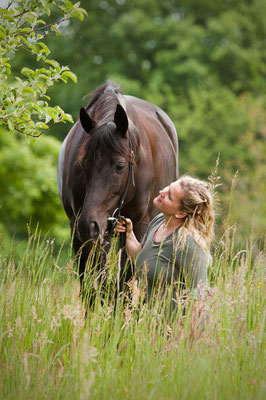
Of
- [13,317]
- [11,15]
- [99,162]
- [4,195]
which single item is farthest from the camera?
[4,195]

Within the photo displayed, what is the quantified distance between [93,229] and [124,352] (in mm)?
1292

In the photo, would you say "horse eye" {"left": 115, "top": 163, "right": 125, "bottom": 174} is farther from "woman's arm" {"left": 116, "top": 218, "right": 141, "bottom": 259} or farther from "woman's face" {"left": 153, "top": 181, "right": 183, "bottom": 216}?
"woman's face" {"left": 153, "top": 181, "right": 183, "bottom": 216}

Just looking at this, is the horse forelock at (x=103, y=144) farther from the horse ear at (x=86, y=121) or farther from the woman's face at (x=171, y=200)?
the woman's face at (x=171, y=200)

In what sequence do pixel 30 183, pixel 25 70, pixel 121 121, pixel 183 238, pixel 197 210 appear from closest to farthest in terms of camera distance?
pixel 183 238 → pixel 25 70 → pixel 197 210 → pixel 121 121 → pixel 30 183

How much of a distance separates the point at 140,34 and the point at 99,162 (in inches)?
718

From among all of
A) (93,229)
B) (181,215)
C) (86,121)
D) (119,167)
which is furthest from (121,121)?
(181,215)

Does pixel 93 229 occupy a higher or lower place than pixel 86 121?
lower

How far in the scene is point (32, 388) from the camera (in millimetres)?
3221

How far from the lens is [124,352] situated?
3902 mm

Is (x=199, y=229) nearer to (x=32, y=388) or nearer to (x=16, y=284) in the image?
(x=16, y=284)

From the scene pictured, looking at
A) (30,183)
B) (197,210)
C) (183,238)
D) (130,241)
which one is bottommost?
(30,183)

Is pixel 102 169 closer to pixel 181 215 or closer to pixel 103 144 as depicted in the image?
pixel 103 144

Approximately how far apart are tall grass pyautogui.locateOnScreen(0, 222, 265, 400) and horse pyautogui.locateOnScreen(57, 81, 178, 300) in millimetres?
598

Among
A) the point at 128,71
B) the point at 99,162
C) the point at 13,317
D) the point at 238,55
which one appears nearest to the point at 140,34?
the point at 128,71
